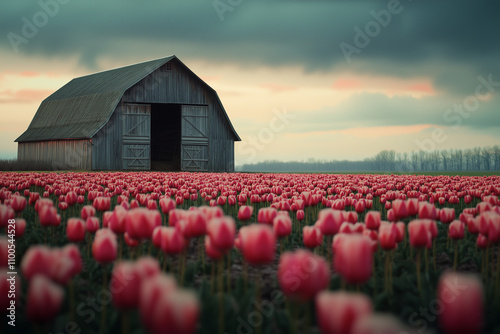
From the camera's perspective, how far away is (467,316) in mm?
2129

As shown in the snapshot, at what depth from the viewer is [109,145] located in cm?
3650

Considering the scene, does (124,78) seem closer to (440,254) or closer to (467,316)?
(440,254)

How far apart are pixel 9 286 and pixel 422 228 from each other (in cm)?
324

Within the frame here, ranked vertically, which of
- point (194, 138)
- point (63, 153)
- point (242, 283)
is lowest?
point (242, 283)

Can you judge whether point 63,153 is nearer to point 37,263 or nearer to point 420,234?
point 420,234

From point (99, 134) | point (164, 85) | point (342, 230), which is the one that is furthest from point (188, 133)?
point (342, 230)

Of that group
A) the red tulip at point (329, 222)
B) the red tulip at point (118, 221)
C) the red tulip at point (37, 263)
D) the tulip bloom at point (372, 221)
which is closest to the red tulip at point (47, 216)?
the red tulip at point (118, 221)

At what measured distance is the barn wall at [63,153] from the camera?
120 ft

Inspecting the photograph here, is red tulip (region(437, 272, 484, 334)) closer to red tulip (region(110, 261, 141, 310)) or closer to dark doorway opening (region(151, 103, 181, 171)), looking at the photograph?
red tulip (region(110, 261, 141, 310))

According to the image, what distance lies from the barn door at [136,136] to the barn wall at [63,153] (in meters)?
2.74

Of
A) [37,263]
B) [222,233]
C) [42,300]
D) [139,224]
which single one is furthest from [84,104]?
[42,300]

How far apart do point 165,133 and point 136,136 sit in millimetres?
11141

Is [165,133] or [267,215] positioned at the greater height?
[165,133]

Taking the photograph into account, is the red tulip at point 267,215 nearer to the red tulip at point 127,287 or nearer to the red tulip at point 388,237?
the red tulip at point 388,237
